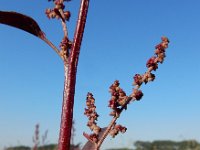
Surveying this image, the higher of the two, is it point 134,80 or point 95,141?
point 134,80

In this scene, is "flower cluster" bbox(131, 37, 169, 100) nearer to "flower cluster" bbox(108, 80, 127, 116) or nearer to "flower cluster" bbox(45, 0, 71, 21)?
"flower cluster" bbox(108, 80, 127, 116)

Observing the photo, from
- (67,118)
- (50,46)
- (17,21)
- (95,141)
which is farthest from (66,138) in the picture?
(17,21)

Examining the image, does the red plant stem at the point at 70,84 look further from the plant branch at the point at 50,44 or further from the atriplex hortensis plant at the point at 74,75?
the plant branch at the point at 50,44

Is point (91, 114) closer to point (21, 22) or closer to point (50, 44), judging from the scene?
point (50, 44)

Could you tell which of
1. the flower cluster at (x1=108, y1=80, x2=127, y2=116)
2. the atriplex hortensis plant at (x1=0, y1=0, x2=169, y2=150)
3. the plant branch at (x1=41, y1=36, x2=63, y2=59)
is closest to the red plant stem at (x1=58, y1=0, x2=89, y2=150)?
the atriplex hortensis plant at (x1=0, y1=0, x2=169, y2=150)

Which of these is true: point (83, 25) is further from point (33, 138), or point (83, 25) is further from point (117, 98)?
point (33, 138)

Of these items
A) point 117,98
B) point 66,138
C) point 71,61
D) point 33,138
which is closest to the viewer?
point 66,138

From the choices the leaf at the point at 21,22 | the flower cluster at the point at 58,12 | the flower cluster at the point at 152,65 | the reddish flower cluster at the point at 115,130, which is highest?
the flower cluster at the point at 58,12

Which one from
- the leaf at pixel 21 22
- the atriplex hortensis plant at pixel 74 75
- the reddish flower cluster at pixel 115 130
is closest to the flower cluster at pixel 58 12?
the atriplex hortensis plant at pixel 74 75
